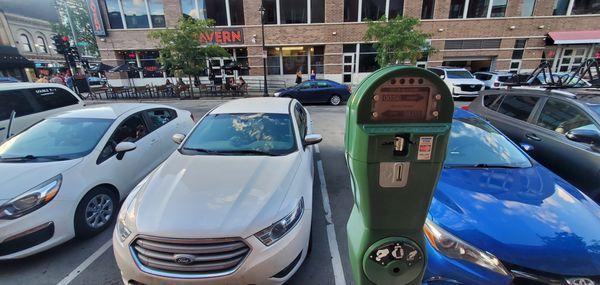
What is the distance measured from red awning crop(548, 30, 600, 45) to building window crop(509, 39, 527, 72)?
1.50 metres

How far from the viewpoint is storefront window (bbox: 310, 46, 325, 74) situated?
1789 cm

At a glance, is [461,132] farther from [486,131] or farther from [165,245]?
[165,245]

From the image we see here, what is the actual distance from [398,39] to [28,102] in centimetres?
1374

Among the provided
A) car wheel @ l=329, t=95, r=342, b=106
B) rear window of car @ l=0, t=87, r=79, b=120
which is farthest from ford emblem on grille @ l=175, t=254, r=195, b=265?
car wheel @ l=329, t=95, r=342, b=106

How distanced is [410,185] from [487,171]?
1907mm

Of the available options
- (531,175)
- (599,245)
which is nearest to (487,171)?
(531,175)

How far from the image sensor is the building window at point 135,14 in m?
17.0

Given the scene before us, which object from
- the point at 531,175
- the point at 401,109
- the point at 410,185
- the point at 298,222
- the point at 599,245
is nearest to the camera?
the point at 401,109

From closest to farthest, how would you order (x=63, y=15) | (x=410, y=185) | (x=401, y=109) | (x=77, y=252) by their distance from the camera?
(x=401, y=109)
(x=410, y=185)
(x=77, y=252)
(x=63, y=15)

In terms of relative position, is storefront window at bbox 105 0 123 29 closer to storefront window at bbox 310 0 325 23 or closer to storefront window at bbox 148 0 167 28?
storefront window at bbox 148 0 167 28

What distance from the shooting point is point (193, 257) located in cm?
186

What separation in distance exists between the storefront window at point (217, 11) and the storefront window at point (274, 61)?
11.5ft

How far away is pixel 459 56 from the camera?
56.6 ft

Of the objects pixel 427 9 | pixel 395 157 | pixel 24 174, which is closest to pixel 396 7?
pixel 427 9
